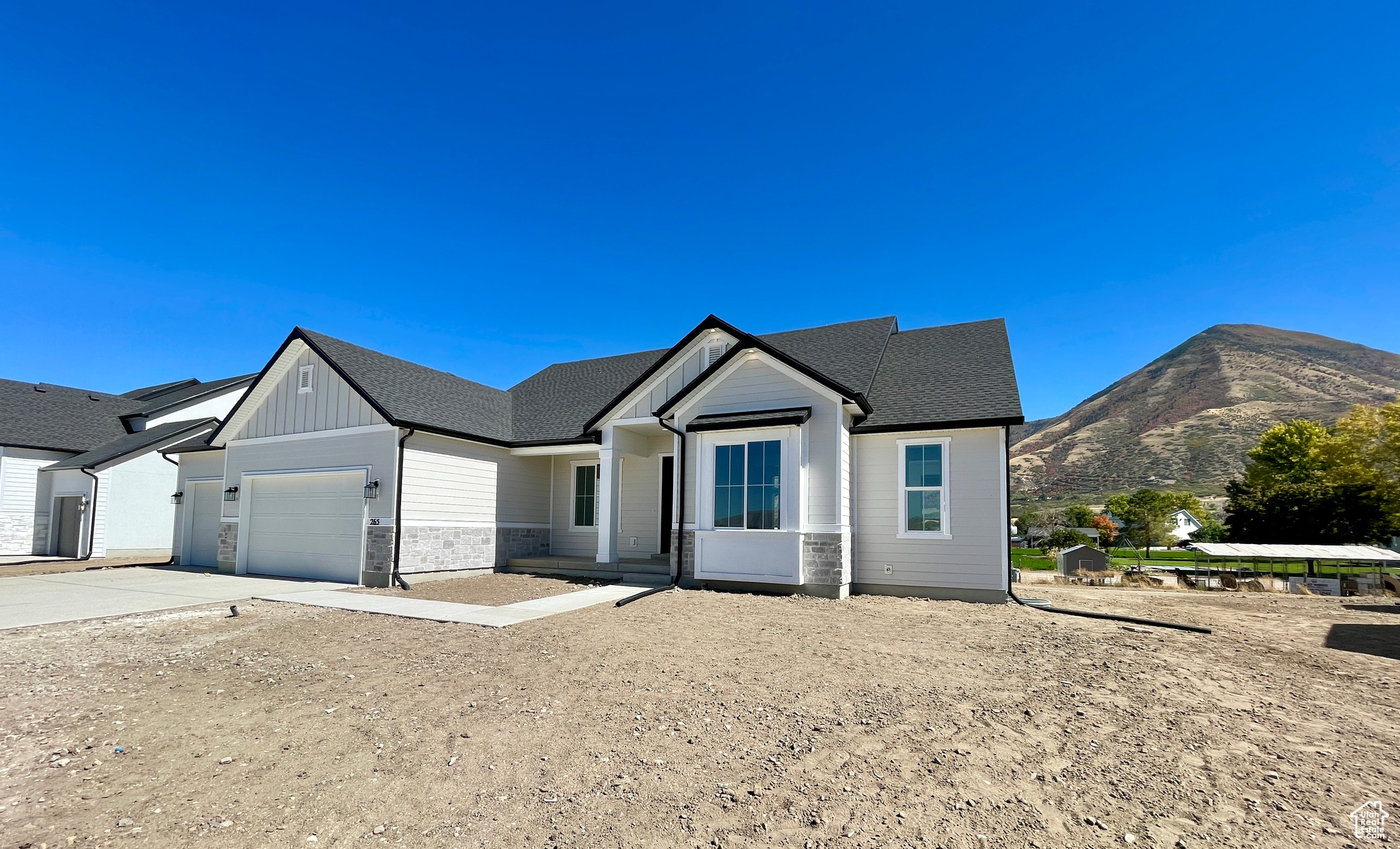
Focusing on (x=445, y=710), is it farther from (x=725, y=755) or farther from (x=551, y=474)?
(x=551, y=474)

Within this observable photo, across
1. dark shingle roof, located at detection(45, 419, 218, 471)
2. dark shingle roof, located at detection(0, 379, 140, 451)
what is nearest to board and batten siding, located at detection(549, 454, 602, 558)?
dark shingle roof, located at detection(45, 419, 218, 471)

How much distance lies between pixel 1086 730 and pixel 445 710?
5.08 metres

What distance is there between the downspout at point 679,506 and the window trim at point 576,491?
4.11 m

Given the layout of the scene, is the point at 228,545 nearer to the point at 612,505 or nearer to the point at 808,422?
the point at 612,505

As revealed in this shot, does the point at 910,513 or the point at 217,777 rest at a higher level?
the point at 910,513

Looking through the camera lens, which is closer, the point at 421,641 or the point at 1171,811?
the point at 1171,811

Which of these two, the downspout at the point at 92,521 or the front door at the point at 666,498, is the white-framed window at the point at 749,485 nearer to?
the front door at the point at 666,498

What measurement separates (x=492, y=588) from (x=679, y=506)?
4094 millimetres

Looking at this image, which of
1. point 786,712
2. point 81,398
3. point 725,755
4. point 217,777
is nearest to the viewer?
point 217,777

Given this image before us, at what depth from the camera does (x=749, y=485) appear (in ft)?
39.5

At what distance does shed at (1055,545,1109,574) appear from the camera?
22.7 meters

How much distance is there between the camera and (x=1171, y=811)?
11.7 feet

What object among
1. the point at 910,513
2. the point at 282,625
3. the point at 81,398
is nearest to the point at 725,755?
the point at 282,625

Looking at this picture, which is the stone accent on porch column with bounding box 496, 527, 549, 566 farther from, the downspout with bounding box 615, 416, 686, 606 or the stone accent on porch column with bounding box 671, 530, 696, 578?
the stone accent on porch column with bounding box 671, 530, 696, 578
